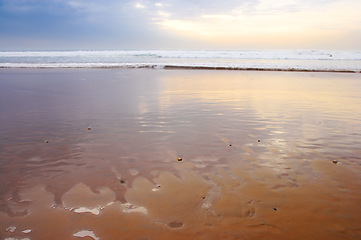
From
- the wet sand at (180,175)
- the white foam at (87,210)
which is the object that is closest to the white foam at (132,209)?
the wet sand at (180,175)

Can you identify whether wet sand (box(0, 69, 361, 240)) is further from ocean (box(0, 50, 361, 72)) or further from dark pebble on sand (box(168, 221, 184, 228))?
ocean (box(0, 50, 361, 72))

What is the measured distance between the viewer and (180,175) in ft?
10.7

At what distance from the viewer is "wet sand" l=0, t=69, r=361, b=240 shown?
7.65ft

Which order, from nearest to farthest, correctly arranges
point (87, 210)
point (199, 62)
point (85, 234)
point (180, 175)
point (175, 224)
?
1. point (85, 234)
2. point (175, 224)
3. point (87, 210)
4. point (180, 175)
5. point (199, 62)

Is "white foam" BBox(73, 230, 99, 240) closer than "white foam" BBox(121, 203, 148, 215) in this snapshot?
Yes

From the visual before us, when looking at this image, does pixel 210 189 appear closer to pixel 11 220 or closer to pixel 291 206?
pixel 291 206

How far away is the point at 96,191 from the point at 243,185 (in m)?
1.89

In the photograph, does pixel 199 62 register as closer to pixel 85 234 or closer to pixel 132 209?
pixel 132 209

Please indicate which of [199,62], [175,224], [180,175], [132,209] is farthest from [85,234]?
[199,62]

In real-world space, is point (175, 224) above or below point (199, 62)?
below

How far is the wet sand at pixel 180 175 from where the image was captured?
2.33 m

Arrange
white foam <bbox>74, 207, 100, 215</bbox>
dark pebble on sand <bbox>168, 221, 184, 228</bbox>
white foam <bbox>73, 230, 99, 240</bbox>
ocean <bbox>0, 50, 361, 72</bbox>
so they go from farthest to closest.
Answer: ocean <bbox>0, 50, 361, 72</bbox> < white foam <bbox>74, 207, 100, 215</bbox> < dark pebble on sand <bbox>168, 221, 184, 228</bbox> < white foam <bbox>73, 230, 99, 240</bbox>

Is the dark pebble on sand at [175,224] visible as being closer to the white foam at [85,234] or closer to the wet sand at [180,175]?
the wet sand at [180,175]

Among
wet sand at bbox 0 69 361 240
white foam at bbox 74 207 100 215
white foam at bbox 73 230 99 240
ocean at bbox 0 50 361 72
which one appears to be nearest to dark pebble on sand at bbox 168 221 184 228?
wet sand at bbox 0 69 361 240
